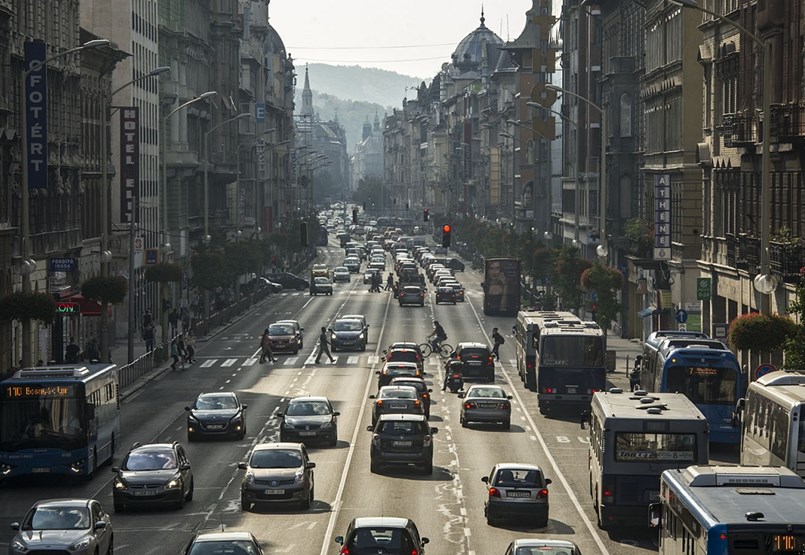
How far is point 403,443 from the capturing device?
156 ft

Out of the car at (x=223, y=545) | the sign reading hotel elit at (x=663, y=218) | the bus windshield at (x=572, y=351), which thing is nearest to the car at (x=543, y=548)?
the car at (x=223, y=545)

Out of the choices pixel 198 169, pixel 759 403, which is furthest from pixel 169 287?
pixel 759 403

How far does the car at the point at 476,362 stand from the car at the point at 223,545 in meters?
45.9

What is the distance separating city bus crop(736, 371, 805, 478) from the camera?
32188 mm

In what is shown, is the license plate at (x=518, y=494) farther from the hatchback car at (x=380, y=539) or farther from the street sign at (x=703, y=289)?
the street sign at (x=703, y=289)

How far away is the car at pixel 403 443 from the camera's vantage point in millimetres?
47438

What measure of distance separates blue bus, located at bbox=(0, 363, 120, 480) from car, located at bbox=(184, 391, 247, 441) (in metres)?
9.50

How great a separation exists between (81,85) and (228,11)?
2795 inches

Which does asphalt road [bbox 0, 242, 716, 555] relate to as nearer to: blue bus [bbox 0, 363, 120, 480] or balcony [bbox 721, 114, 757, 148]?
blue bus [bbox 0, 363, 120, 480]

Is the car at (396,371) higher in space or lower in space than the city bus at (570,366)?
lower

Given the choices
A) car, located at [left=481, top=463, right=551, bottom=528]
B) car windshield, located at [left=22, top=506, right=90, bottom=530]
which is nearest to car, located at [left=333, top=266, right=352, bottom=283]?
car, located at [left=481, top=463, right=551, bottom=528]

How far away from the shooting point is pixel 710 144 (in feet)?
239

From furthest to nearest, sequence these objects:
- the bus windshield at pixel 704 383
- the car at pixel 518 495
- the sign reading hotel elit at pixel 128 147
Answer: the sign reading hotel elit at pixel 128 147 → the bus windshield at pixel 704 383 → the car at pixel 518 495

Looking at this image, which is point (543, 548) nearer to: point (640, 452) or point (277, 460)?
point (640, 452)
